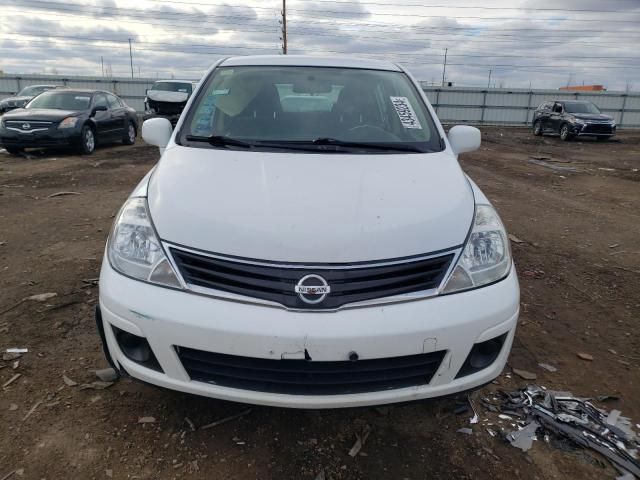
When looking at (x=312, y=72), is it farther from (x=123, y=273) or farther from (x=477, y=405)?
(x=477, y=405)

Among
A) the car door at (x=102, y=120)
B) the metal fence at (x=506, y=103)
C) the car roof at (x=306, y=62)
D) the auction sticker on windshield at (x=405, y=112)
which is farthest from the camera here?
the metal fence at (x=506, y=103)

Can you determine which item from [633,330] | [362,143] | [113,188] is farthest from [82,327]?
[113,188]

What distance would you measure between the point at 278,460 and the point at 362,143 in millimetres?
1692

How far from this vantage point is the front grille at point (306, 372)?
186 cm

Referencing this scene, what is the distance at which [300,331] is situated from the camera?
179cm

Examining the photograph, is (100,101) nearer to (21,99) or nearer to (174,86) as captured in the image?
(21,99)

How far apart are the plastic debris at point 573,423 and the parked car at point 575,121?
772 inches


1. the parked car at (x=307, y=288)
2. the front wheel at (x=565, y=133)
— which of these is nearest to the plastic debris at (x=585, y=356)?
the parked car at (x=307, y=288)

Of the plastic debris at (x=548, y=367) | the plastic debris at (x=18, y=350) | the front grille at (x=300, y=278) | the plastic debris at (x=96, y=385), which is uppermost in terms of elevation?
the front grille at (x=300, y=278)

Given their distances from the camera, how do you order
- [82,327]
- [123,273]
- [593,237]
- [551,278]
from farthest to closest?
1. [593,237]
2. [551,278]
3. [82,327]
4. [123,273]

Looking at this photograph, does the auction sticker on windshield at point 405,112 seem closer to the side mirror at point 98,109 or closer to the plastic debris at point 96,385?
the plastic debris at point 96,385

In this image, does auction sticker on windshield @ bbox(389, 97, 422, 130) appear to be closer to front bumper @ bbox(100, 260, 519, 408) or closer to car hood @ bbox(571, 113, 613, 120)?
front bumper @ bbox(100, 260, 519, 408)

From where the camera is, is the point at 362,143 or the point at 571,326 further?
the point at 571,326

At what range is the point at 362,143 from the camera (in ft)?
9.23
